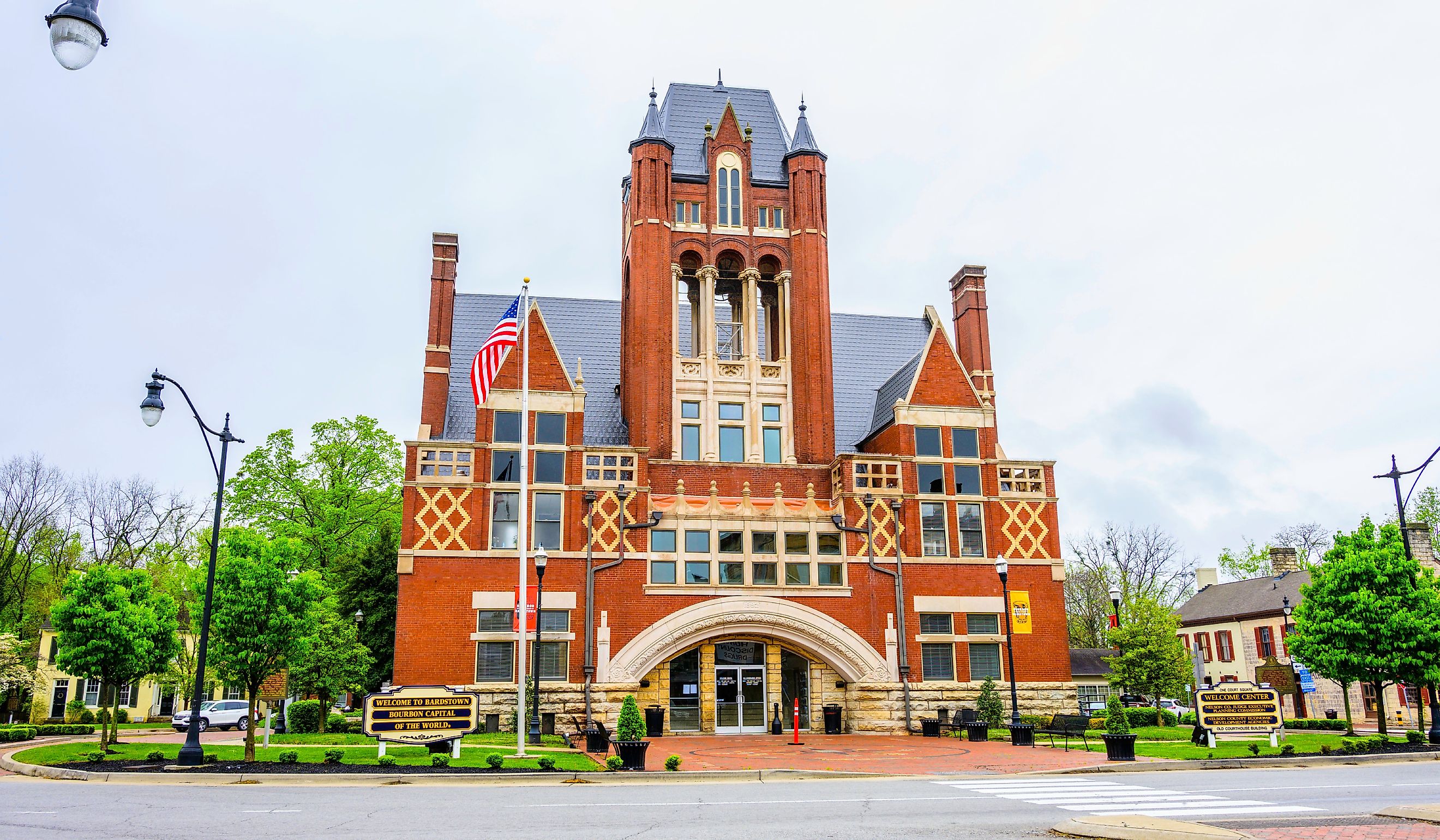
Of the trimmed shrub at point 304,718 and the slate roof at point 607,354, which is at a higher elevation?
the slate roof at point 607,354

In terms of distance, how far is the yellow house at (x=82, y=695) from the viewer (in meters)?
51.7

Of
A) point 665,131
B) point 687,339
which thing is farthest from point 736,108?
point 687,339

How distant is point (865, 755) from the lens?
85.5 feet

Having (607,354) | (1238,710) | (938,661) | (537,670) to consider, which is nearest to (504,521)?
(537,670)

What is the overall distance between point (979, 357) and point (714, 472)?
13785 millimetres

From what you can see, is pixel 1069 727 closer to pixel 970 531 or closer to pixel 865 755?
pixel 865 755

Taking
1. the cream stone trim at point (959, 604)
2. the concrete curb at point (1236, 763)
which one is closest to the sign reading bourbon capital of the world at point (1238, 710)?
the concrete curb at point (1236, 763)

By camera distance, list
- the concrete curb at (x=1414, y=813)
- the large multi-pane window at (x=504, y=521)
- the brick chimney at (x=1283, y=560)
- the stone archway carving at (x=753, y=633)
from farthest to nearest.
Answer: the brick chimney at (x=1283, y=560), the large multi-pane window at (x=504, y=521), the stone archway carving at (x=753, y=633), the concrete curb at (x=1414, y=813)

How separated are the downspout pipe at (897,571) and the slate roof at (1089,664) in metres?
31.1

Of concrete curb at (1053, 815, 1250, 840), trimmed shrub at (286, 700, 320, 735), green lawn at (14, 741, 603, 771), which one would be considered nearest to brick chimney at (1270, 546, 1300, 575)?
green lawn at (14, 741, 603, 771)

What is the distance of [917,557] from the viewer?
37500 millimetres

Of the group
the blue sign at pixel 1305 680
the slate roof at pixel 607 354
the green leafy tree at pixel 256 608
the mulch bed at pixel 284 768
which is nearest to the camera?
the mulch bed at pixel 284 768

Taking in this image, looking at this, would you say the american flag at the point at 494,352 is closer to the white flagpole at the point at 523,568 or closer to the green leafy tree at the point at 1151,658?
the white flagpole at the point at 523,568

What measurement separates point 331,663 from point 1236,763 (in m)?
28.5
